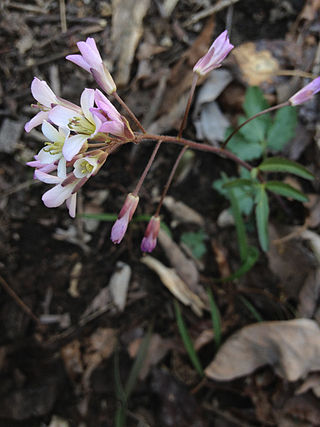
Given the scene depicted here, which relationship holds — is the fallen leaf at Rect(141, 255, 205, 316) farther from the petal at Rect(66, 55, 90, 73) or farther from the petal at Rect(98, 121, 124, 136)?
the petal at Rect(66, 55, 90, 73)

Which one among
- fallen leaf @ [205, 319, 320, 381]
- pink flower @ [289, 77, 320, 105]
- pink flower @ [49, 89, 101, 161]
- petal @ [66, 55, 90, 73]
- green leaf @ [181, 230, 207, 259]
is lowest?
fallen leaf @ [205, 319, 320, 381]

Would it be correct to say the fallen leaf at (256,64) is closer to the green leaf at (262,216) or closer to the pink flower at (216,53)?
the green leaf at (262,216)

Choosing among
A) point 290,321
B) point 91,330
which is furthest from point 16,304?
point 290,321

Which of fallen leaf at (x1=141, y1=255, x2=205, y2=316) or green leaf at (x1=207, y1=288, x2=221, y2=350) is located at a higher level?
fallen leaf at (x1=141, y1=255, x2=205, y2=316)

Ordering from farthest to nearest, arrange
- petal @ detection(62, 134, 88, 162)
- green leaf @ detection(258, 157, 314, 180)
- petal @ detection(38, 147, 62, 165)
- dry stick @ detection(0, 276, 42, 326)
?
1. dry stick @ detection(0, 276, 42, 326)
2. green leaf @ detection(258, 157, 314, 180)
3. petal @ detection(38, 147, 62, 165)
4. petal @ detection(62, 134, 88, 162)

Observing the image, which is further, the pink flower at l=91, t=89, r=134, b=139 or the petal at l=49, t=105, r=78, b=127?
the petal at l=49, t=105, r=78, b=127

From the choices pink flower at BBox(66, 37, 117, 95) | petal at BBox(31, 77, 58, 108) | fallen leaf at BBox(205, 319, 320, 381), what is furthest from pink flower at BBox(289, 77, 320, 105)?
fallen leaf at BBox(205, 319, 320, 381)

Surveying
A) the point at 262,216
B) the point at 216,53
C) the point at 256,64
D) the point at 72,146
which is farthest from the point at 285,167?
the point at 72,146
